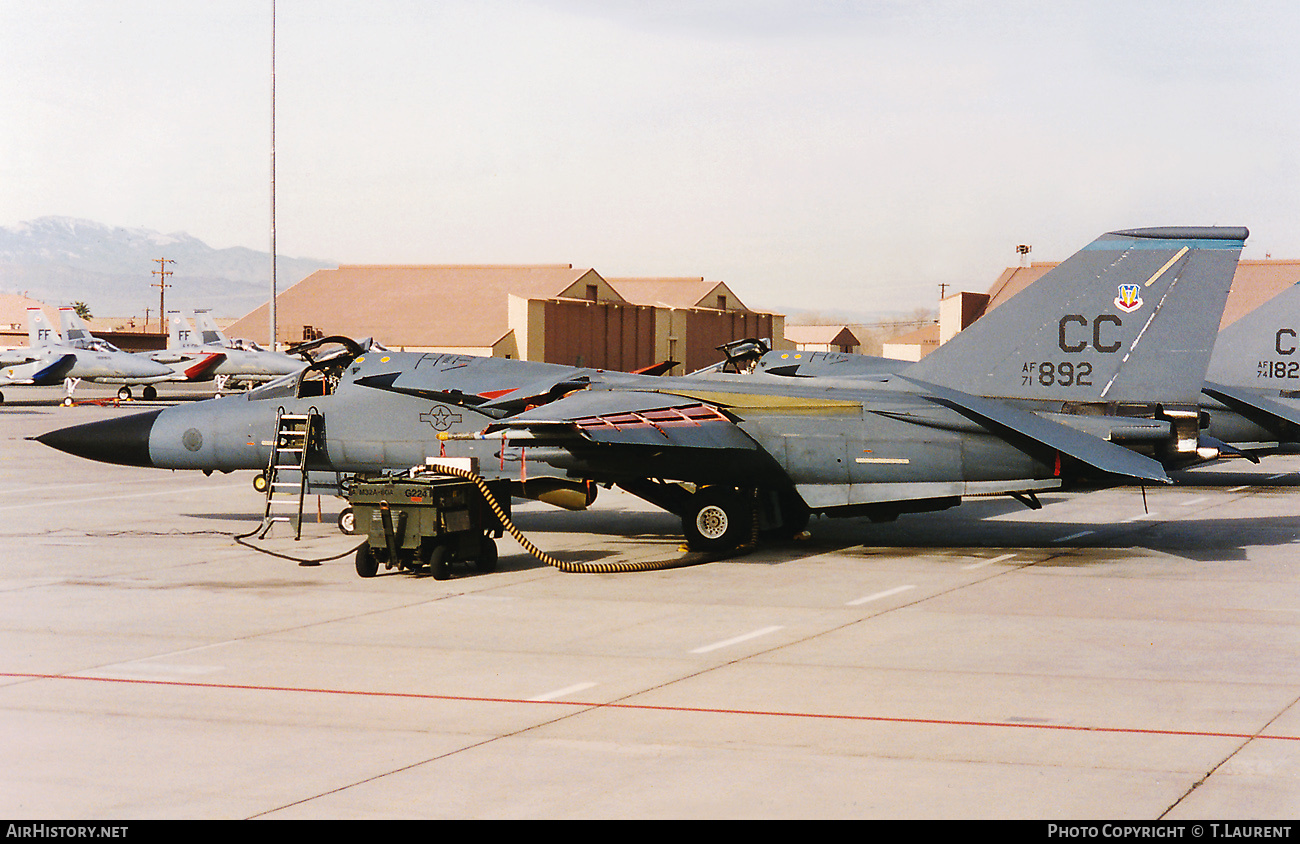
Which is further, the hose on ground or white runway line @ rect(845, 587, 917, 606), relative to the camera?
the hose on ground

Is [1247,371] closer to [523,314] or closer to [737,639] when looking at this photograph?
Result: [737,639]

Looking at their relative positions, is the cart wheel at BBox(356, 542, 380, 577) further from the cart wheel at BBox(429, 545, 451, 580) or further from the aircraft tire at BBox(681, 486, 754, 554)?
the aircraft tire at BBox(681, 486, 754, 554)

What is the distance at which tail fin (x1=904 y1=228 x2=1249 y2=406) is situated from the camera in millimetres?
14953

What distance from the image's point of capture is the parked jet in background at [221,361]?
6009 cm

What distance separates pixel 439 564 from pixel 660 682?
530 cm

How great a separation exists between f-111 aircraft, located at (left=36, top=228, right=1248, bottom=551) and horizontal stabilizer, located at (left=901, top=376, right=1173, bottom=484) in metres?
0.03

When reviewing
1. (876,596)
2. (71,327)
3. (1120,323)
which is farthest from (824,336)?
(876,596)

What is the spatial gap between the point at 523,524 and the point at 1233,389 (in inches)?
583

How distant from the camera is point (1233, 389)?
77.9 feet

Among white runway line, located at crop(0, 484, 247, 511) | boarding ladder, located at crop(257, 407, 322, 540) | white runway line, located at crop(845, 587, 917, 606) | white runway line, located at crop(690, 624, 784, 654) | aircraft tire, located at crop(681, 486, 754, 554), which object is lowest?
white runway line, located at crop(690, 624, 784, 654)

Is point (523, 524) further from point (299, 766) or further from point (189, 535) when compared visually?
point (299, 766)

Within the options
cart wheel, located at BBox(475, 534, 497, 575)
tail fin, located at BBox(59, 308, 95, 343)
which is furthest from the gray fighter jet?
tail fin, located at BBox(59, 308, 95, 343)

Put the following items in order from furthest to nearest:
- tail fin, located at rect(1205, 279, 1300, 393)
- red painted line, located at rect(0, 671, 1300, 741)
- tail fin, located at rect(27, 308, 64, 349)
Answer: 1. tail fin, located at rect(27, 308, 64, 349)
2. tail fin, located at rect(1205, 279, 1300, 393)
3. red painted line, located at rect(0, 671, 1300, 741)
